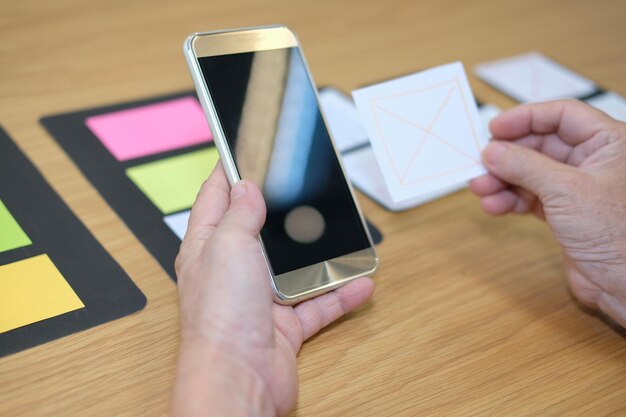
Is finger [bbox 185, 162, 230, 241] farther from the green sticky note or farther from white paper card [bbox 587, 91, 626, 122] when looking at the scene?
white paper card [bbox 587, 91, 626, 122]

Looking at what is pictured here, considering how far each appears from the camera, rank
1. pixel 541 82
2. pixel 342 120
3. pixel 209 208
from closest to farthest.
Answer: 1. pixel 209 208
2. pixel 342 120
3. pixel 541 82

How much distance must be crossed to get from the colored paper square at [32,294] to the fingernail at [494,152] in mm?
465

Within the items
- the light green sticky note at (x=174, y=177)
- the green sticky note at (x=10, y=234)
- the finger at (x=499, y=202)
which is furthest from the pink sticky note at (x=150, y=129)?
the finger at (x=499, y=202)

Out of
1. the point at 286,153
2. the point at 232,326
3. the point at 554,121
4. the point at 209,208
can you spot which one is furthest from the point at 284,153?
the point at 554,121

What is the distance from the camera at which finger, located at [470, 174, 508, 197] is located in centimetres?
78

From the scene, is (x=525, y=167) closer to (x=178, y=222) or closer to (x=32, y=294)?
(x=178, y=222)

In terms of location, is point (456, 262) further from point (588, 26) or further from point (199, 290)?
A: point (588, 26)

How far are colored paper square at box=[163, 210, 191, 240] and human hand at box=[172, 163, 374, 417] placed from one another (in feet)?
0.38

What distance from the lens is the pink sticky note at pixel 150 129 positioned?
2.70 feet

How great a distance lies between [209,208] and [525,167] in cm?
35

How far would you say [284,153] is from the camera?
0.66 meters

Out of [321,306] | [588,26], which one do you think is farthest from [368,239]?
[588,26]

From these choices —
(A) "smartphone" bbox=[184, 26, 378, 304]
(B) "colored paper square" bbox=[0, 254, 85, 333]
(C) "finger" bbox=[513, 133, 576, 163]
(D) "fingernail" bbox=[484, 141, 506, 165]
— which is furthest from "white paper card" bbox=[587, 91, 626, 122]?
(B) "colored paper square" bbox=[0, 254, 85, 333]

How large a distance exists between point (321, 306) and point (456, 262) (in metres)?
0.19
